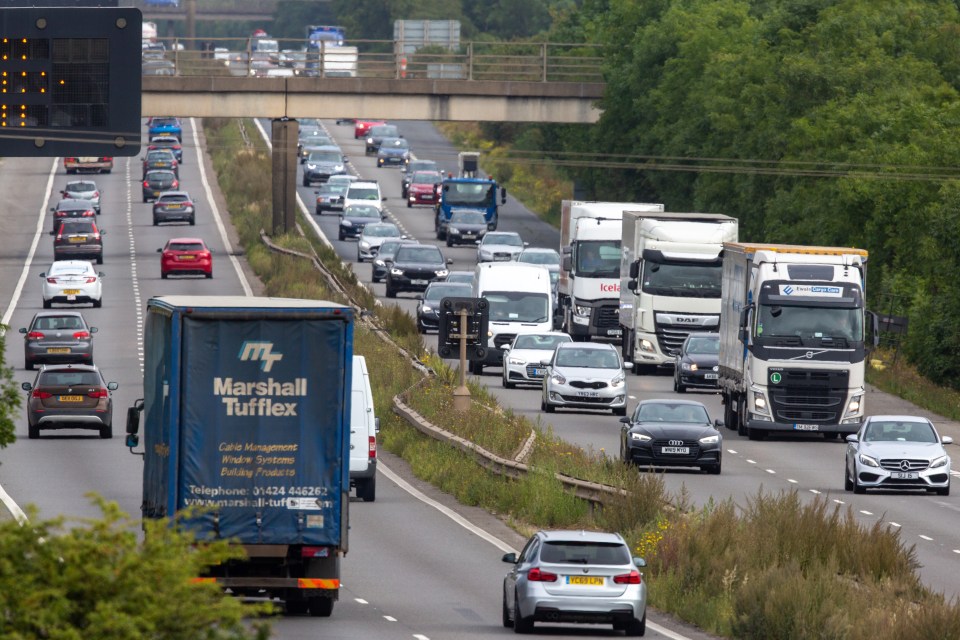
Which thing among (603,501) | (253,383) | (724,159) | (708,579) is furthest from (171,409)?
(724,159)

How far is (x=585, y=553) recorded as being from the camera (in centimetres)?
1944

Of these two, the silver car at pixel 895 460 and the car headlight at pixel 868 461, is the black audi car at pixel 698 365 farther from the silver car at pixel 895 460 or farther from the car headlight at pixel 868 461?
the car headlight at pixel 868 461

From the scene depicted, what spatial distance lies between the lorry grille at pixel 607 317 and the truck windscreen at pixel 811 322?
1747 cm

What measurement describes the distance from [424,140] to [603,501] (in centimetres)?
11401

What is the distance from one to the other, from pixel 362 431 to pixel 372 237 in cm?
4977

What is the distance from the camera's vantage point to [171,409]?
19359 mm

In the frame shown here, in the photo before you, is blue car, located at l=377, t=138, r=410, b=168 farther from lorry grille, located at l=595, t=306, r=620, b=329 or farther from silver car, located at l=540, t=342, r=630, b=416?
silver car, located at l=540, t=342, r=630, b=416

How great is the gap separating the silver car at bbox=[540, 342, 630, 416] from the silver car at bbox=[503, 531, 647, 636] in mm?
22675

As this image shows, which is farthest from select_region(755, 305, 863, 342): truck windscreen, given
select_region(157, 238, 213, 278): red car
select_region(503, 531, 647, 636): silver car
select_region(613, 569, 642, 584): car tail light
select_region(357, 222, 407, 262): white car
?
select_region(357, 222, 407, 262): white car

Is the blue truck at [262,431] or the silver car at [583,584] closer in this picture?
the silver car at [583,584]

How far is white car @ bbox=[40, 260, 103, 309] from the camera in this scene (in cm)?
6241

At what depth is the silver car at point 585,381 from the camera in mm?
42219

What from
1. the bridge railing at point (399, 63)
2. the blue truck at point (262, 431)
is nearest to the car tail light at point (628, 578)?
the blue truck at point (262, 431)

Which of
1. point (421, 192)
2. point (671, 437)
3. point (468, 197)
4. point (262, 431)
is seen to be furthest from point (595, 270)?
point (421, 192)
